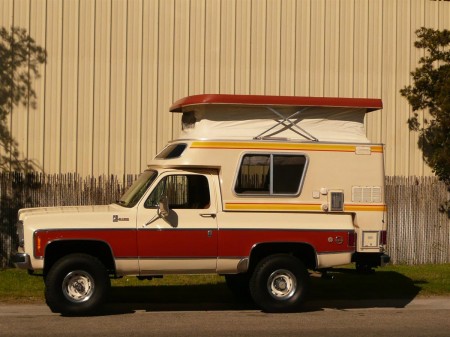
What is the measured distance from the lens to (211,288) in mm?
15281

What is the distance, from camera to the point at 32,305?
44.5 feet

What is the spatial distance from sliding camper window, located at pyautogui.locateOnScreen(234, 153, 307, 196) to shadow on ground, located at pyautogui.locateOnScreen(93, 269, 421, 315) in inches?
61.2

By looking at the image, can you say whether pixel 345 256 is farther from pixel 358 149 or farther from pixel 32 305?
pixel 32 305

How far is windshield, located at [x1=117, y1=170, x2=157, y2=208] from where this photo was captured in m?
12.7

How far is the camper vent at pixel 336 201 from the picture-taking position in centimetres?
1293

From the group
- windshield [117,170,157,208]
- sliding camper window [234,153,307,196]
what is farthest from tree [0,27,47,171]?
sliding camper window [234,153,307,196]

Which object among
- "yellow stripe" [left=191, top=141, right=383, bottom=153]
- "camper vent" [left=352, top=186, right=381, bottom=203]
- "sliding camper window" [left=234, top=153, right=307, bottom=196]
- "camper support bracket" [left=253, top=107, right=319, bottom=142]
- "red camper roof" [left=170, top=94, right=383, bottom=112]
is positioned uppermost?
"red camper roof" [left=170, top=94, right=383, bottom=112]

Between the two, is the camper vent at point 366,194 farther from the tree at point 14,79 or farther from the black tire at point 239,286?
the tree at point 14,79

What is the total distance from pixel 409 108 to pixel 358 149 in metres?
7.29

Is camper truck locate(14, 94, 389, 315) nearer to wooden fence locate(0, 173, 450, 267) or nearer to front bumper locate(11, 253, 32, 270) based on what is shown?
front bumper locate(11, 253, 32, 270)

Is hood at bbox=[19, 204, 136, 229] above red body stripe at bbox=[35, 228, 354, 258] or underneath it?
above

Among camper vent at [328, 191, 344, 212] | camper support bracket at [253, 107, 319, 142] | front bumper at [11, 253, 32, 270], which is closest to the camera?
front bumper at [11, 253, 32, 270]

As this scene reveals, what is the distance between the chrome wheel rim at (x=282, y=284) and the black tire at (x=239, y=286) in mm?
845

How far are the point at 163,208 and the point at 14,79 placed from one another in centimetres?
724
